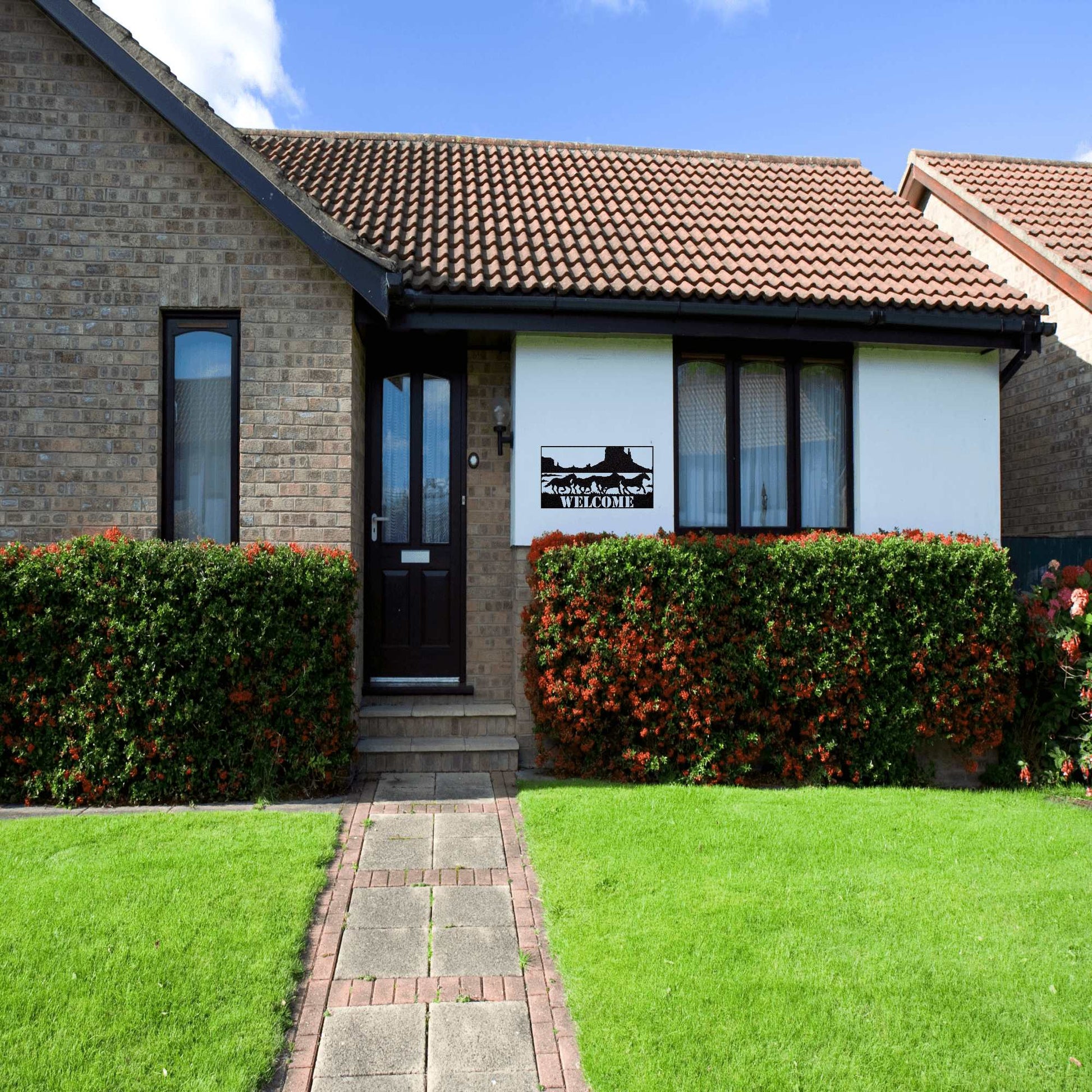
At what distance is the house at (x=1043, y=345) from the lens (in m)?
9.27

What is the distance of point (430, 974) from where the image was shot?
12.0 feet

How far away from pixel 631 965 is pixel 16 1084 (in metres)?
2.25

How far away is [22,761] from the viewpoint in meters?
5.84

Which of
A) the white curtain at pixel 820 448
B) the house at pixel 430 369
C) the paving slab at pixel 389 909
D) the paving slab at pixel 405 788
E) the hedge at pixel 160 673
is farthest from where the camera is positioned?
the white curtain at pixel 820 448

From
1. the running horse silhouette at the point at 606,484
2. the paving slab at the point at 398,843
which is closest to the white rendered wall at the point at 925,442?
Result: the running horse silhouette at the point at 606,484

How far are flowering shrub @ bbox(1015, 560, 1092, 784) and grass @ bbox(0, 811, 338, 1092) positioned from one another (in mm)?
5561

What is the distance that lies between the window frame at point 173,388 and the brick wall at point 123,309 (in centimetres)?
13

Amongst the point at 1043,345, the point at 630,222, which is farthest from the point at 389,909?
the point at 1043,345

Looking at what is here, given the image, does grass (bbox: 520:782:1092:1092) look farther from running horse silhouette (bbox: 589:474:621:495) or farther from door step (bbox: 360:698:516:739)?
running horse silhouette (bbox: 589:474:621:495)

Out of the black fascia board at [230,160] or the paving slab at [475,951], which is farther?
the black fascia board at [230,160]

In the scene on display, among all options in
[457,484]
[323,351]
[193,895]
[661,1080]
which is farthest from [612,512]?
[661,1080]

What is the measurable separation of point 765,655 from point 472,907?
318 centimetres

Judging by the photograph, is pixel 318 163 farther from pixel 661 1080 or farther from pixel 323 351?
pixel 661 1080

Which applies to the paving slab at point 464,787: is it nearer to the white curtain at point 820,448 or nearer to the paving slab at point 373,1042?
the paving slab at point 373,1042
